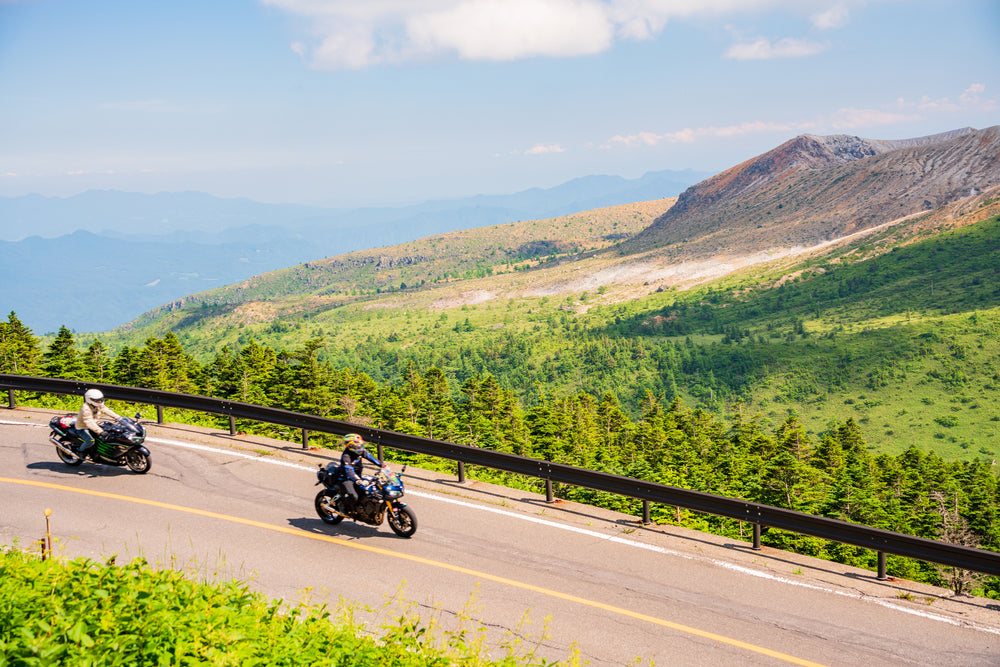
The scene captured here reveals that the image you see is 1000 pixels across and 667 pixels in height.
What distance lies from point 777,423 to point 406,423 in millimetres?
66912

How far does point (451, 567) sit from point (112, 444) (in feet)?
29.1

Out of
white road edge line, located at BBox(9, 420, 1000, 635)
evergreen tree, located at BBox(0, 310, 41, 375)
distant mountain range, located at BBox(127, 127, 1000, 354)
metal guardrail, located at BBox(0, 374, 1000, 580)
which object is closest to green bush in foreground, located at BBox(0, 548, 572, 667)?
white road edge line, located at BBox(9, 420, 1000, 635)

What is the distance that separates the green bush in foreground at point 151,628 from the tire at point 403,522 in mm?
4522

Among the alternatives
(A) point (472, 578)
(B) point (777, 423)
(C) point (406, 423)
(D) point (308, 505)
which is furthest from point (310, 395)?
(B) point (777, 423)

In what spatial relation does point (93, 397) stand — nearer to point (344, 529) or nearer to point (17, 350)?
point (344, 529)

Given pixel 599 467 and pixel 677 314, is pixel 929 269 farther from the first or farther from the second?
pixel 599 467

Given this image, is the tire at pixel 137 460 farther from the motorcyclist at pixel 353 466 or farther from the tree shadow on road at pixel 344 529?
the motorcyclist at pixel 353 466

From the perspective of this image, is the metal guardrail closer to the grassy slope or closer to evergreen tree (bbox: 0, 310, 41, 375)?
evergreen tree (bbox: 0, 310, 41, 375)

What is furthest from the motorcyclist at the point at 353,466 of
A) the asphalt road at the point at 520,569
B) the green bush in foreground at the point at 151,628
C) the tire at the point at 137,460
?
the tire at the point at 137,460

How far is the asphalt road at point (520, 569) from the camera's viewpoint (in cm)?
909

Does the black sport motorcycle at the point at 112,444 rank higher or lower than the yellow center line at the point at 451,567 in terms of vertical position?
higher

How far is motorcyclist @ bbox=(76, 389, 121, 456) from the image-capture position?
1443 centimetres

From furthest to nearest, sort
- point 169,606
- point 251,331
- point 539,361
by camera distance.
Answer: point 251,331 → point 539,361 → point 169,606

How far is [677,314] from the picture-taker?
471ft
